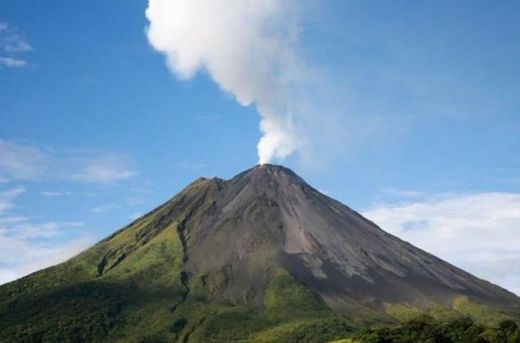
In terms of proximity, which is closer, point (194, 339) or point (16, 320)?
point (194, 339)

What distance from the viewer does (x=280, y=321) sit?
169750 mm

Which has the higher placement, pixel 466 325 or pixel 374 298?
pixel 374 298

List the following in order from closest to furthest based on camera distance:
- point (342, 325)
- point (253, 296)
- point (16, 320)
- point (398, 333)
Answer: point (398, 333), point (342, 325), point (16, 320), point (253, 296)

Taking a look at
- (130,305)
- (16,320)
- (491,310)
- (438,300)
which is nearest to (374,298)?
(438,300)

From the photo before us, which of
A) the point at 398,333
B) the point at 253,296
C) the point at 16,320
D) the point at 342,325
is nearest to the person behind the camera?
the point at 398,333

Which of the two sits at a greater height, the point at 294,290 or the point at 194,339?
the point at 294,290

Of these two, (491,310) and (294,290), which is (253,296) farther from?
(491,310)

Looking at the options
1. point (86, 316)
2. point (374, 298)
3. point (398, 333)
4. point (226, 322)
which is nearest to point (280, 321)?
point (226, 322)

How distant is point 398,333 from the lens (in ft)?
367

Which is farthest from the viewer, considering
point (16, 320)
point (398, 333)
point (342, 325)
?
point (16, 320)

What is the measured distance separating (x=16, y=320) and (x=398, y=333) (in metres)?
105

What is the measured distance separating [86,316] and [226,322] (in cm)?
3651

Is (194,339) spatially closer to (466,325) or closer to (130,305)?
(130,305)

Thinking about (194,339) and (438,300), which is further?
(438,300)
